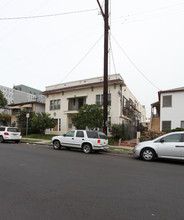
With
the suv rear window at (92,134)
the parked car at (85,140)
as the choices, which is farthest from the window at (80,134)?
the suv rear window at (92,134)

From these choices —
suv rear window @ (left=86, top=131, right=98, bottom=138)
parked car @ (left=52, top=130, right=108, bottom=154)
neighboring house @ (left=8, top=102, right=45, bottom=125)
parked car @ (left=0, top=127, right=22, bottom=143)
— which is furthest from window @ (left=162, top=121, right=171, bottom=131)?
neighboring house @ (left=8, top=102, right=45, bottom=125)

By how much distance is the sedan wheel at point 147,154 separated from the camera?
8547 millimetres

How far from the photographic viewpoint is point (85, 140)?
11.1m

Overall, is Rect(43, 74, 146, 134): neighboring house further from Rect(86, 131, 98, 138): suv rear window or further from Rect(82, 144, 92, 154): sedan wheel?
Rect(82, 144, 92, 154): sedan wheel

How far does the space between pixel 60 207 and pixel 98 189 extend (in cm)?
130

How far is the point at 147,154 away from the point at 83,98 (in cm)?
1594

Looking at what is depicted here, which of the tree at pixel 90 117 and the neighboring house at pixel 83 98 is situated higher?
the neighboring house at pixel 83 98

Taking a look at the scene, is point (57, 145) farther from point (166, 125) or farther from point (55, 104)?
point (55, 104)

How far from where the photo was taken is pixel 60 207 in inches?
129

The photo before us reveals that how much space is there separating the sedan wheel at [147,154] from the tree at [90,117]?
23.7 ft

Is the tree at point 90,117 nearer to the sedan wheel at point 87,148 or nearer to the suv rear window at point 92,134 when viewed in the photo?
the suv rear window at point 92,134

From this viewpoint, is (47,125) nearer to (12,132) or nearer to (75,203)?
(12,132)

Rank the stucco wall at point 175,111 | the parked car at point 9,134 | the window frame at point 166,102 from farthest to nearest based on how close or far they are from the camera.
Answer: the window frame at point 166,102
the stucco wall at point 175,111
the parked car at point 9,134

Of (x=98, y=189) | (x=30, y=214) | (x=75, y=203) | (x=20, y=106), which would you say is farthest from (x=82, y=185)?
(x=20, y=106)
